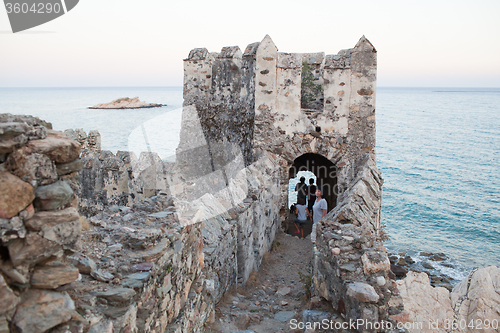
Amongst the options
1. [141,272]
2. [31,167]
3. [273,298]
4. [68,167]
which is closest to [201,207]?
[141,272]

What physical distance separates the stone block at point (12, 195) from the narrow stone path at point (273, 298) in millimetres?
3173

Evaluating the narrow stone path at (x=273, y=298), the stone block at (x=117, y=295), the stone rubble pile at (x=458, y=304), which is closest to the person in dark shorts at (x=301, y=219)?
the narrow stone path at (x=273, y=298)

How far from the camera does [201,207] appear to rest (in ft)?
16.8

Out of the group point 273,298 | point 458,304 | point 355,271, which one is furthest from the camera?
point 458,304

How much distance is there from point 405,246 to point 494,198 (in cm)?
1164

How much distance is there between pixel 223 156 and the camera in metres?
11.5

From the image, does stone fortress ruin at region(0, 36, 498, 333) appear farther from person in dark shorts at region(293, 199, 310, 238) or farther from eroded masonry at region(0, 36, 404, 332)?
person in dark shorts at region(293, 199, 310, 238)

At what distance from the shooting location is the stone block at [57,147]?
2260 millimetres

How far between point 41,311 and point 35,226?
482mm

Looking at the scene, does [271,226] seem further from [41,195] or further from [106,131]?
[106,131]

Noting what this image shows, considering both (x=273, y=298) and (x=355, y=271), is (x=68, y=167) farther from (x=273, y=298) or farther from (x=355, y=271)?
(x=273, y=298)

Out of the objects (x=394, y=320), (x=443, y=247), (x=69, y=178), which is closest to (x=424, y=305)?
(x=394, y=320)

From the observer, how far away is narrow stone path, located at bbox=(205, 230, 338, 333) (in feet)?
16.8

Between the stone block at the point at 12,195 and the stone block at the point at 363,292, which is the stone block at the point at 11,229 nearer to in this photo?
the stone block at the point at 12,195
